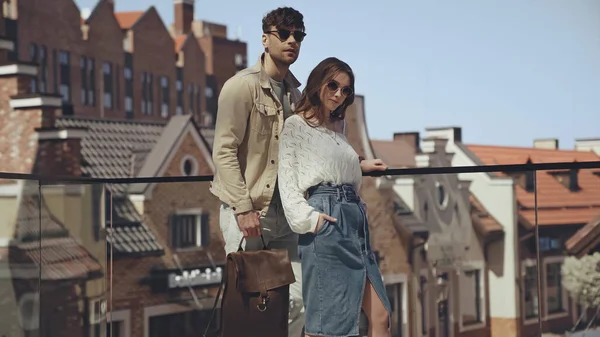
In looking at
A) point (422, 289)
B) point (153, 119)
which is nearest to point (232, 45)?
point (153, 119)

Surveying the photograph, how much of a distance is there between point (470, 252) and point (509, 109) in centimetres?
3114

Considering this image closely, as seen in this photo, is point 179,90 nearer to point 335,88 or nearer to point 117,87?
point 117,87

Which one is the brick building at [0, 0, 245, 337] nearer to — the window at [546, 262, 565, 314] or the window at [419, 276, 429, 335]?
the window at [419, 276, 429, 335]

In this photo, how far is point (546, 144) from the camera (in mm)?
54625

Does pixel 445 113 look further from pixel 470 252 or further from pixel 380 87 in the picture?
pixel 470 252

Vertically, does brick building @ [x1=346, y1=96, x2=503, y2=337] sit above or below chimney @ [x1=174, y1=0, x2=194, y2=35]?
below

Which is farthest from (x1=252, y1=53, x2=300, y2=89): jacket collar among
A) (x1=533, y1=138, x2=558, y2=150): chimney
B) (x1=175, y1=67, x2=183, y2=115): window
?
(x1=533, y1=138, x2=558, y2=150): chimney

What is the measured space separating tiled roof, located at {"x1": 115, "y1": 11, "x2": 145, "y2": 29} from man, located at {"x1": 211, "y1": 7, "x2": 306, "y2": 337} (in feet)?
118

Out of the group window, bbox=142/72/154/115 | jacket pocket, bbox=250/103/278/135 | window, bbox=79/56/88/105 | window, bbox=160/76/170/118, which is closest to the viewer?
jacket pocket, bbox=250/103/278/135

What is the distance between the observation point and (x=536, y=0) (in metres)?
80.4

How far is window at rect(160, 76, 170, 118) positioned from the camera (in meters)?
38.5

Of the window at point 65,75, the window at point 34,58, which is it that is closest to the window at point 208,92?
the window at point 65,75

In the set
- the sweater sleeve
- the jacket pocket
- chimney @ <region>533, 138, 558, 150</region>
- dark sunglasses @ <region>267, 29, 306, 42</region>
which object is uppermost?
chimney @ <region>533, 138, 558, 150</region>

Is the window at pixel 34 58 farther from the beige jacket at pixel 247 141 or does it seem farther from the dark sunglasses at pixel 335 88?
the dark sunglasses at pixel 335 88
